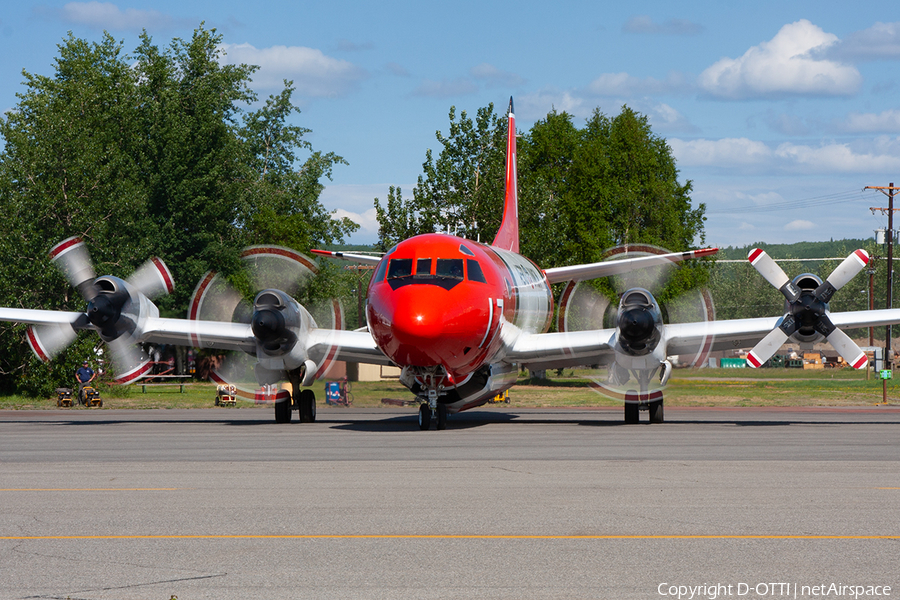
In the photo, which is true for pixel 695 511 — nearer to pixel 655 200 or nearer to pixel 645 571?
pixel 645 571

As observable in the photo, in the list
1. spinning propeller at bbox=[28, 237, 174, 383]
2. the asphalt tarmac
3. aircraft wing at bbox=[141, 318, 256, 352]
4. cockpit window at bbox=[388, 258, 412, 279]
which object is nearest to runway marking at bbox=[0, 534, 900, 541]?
the asphalt tarmac

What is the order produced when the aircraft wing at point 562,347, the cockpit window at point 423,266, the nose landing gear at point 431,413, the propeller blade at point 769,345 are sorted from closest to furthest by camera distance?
the cockpit window at point 423,266 → the nose landing gear at point 431,413 → the propeller blade at point 769,345 → the aircraft wing at point 562,347

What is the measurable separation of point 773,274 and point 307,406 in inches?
459

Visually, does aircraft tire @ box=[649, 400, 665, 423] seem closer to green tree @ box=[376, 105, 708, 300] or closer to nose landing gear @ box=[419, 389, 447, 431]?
nose landing gear @ box=[419, 389, 447, 431]

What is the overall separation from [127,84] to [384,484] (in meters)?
54.0

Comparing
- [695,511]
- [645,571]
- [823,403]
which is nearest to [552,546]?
[645,571]

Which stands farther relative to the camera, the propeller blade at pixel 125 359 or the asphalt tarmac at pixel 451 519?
the propeller blade at pixel 125 359

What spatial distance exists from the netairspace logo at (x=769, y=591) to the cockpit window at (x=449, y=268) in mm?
13373

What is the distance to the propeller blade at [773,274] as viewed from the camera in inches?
866

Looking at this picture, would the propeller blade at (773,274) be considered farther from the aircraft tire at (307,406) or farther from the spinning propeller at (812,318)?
the aircraft tire at (307,406)

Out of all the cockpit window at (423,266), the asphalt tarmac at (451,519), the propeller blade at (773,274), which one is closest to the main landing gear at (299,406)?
the cockpit window at (423,266)

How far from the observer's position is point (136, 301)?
75.9ft

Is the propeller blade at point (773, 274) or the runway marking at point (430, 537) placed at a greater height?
the propeller blade at point (773, 274)

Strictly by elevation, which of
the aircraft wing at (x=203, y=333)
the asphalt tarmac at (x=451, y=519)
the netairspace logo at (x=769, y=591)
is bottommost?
the asphalt tarmac at (x=451, y=519)
